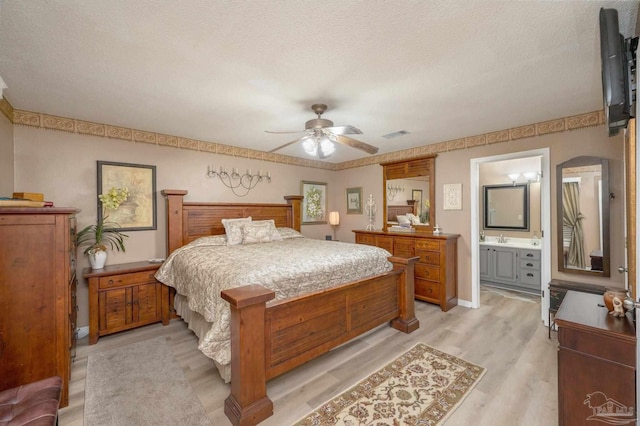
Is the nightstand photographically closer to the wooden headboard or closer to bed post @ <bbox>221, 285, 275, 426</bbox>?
the wooden headboard

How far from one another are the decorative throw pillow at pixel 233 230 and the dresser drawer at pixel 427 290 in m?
2.93

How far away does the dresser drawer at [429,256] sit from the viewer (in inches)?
161

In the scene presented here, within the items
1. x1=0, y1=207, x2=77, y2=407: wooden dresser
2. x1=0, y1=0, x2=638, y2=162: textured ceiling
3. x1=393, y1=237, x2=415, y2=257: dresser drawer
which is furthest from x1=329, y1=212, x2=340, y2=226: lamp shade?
x1=0, y1=207, x2=77, y2=407: wooden dresser

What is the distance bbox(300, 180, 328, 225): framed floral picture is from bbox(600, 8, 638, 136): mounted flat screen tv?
15.2ft

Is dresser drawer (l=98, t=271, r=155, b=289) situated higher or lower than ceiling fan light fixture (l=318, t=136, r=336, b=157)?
lower

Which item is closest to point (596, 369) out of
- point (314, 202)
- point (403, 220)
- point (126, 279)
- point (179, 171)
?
point (403, 220)

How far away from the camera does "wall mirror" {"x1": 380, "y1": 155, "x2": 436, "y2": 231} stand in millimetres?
4648

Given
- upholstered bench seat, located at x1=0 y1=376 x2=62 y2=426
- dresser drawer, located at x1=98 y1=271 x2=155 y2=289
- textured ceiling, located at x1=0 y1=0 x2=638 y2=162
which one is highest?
textured ceiling, located at x1=0 y1=0 x2=638 y2=162

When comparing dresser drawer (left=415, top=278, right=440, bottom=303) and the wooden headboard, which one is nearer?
the wooden headboard

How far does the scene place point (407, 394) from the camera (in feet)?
7.15

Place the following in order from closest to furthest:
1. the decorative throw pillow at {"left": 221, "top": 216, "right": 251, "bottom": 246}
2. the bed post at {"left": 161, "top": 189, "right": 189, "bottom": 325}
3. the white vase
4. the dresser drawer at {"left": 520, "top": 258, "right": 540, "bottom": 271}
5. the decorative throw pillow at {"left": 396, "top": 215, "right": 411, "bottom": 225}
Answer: the white vase < the bed post at {"left": 161, "top": 189, "right": 189, "bottom": 325} < the decorative throw pillow at {"left": 221, "top": 216, "right": 251, "bottom": 246} < the dresser drawer at {"left": 520, "top": 258, "right": 540, "bottom": 271} < the decorative throw pillow at {"left": 396, "top": 215, "right": 411, "bottom": 225}

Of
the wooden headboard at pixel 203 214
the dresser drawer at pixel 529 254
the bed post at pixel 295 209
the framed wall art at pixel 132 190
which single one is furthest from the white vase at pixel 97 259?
the dresser drawer at pixel 529 254

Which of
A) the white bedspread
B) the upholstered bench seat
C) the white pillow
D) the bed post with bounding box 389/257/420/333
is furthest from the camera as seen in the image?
the white pillow

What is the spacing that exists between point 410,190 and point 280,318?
3.60 m
